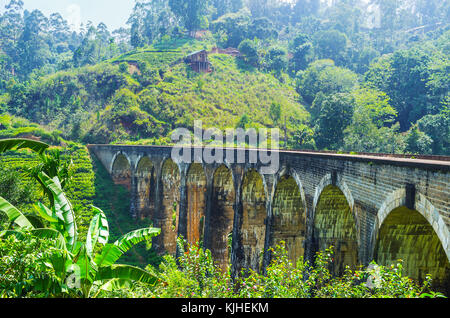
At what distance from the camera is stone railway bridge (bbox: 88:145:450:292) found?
7.71 metres

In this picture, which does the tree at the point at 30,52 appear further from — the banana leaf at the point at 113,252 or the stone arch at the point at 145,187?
the banana leaf at the point at 113,252

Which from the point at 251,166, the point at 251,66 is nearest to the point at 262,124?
the point at 251,66

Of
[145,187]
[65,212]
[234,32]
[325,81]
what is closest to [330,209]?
[65,212]

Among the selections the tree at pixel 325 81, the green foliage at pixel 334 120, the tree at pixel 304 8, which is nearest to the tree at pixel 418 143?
the green foliage at pixel 334 120

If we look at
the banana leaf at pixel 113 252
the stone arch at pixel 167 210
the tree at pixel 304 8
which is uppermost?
the tree at pixel 304 8

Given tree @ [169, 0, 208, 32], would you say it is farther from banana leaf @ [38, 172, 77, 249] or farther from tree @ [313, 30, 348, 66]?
banana leaf @ [38, 172, 77, 249]

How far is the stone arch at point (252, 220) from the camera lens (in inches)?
711

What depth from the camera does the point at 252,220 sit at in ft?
60.4

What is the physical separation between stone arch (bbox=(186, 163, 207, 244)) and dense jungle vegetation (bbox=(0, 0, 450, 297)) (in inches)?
111

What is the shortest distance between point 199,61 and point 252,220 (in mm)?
47367

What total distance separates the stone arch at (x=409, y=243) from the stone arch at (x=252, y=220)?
30.8 feet

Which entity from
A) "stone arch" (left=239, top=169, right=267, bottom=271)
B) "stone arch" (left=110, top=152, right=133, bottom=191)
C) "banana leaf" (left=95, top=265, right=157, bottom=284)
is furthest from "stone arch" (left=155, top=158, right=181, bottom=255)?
"banana leaf" (left=95, top=265, right=157, bottom=284)

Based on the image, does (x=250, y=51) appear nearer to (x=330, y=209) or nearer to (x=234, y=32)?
(x=234, y=32)

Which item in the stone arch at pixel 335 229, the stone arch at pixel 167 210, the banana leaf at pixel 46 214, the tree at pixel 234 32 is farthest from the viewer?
the tree at pixel 234 32
